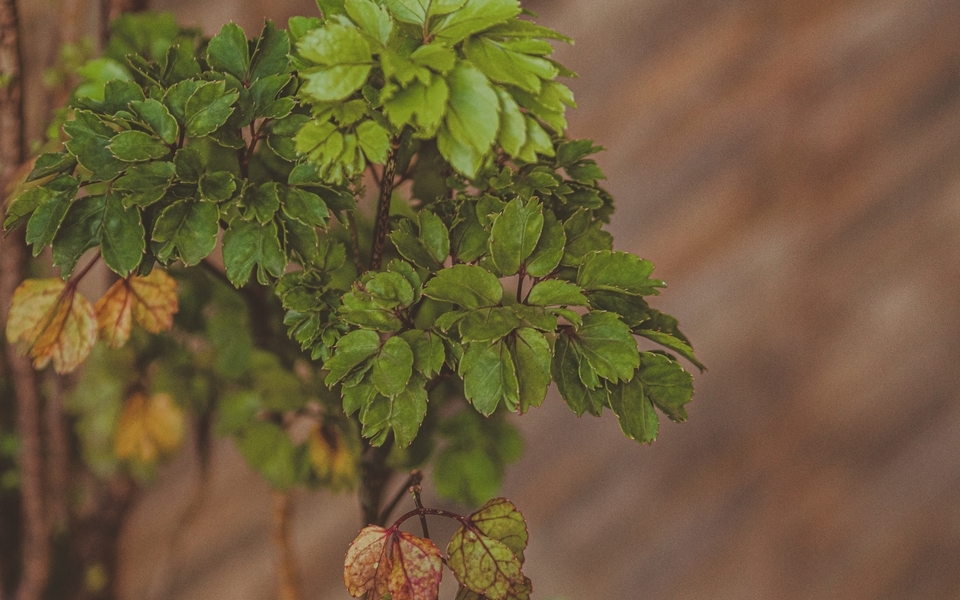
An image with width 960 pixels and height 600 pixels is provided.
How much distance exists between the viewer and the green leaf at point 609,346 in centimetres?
40

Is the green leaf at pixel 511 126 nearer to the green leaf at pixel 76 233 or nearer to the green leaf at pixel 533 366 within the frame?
the green leaf at pixel 533 366

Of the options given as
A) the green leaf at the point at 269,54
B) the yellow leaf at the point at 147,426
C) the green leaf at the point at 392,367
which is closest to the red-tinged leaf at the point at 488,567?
the green leaf at the point at 392,367

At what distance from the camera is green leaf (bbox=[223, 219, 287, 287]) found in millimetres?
411

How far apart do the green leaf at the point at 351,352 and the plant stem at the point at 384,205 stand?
7 cm

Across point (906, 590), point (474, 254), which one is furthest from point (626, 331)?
point (906, 590)

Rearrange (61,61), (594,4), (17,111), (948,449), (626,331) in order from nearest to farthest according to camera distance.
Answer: (626,331) → (17,111) → (61,61) → (594,4) → (948,449)

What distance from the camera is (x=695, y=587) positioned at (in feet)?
4.55

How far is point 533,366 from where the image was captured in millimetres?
395

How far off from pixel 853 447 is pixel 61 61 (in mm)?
1420

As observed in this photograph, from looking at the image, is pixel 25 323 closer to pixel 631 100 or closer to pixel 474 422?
pixel 474 422

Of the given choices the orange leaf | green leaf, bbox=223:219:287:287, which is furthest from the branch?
green leaf, bbox=223:219:287:287

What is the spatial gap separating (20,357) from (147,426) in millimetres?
197

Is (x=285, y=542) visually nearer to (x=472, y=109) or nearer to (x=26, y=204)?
(x=26, y=204)

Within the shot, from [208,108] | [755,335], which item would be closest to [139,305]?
[208,108]
